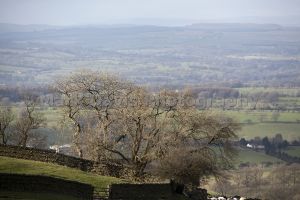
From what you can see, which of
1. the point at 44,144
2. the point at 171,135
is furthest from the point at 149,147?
the point at 44,144

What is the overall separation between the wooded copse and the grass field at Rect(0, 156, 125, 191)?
6544 mm

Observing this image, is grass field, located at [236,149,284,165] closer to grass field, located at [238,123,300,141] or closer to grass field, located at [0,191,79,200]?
grass field, located at [238,123,300,141]

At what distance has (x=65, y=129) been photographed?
6838 centimetres

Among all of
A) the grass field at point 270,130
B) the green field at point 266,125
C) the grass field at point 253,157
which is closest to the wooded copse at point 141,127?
the grass field at point 253,157

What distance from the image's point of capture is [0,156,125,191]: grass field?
49031 millimetres

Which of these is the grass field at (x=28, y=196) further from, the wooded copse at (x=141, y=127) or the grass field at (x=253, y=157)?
the grass field at (x=253, y=157)

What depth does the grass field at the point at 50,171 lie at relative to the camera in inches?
1930

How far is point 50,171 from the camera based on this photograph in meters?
50.6

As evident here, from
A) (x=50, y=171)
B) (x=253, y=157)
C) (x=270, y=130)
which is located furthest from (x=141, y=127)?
(x=270, y=130)

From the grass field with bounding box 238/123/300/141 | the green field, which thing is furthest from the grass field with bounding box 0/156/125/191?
the grass field with bounding box 238/123/300/141

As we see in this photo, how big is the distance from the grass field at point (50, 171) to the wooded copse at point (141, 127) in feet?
21.5

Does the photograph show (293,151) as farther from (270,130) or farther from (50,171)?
(50,171)

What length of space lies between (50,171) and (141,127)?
1202cm

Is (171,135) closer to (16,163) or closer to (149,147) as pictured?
(149,147)
